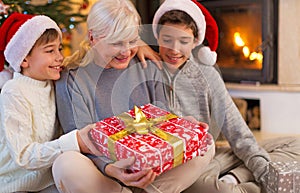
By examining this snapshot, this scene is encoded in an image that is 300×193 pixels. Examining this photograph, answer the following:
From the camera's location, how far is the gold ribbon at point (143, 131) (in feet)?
3.67

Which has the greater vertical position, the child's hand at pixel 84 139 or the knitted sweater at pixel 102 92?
the knitted sweater at pixel 102 92

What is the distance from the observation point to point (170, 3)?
4.80 ft

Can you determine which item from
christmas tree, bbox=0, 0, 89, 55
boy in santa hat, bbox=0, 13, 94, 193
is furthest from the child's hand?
christmas tree, bbox=0, 0, 89, 55

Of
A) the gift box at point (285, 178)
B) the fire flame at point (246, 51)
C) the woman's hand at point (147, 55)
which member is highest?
the woman's hand at point (147, 55)

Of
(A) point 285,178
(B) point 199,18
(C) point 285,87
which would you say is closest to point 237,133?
(A) point 285,178

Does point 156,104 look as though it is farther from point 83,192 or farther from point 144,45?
point 83,192

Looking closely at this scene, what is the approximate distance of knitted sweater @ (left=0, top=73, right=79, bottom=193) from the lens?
126 centimetres

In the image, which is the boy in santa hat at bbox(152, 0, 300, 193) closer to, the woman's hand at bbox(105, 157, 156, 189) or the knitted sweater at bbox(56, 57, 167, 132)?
the knitted sweater at bbox(56, 57, 167, 132)

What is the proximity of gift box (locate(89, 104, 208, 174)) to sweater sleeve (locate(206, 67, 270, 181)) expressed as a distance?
13.5 inches

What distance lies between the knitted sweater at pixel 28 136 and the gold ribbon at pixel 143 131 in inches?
7.1

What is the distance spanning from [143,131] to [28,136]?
40 cm

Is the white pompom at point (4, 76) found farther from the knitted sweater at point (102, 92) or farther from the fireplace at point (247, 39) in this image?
the fireplace at point (247, 39)

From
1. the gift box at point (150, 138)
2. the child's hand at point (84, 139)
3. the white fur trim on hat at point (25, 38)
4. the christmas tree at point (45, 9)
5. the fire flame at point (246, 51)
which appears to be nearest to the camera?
the gift box at point (150, 138)

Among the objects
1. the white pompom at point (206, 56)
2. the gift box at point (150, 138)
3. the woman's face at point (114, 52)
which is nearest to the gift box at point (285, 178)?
the gift box at point (150, 138)
